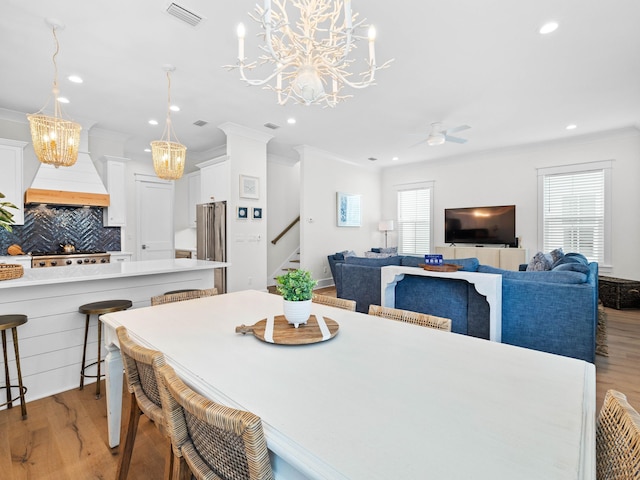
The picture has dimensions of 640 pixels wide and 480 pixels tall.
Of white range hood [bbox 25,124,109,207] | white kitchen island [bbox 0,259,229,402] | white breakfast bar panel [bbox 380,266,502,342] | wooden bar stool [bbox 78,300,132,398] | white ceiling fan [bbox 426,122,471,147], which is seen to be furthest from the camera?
white ceiling fan [bbox 426,122,471,147]

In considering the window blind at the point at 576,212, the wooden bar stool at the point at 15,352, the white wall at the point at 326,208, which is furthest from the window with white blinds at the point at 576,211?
the wooden bar stool at the point at 15,352

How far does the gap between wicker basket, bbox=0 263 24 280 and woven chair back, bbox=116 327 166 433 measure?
1.61 metres

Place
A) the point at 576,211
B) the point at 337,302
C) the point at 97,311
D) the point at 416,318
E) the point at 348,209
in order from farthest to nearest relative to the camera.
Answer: the point at 348,209
the point at 576,211
the point at 97,311
the point at 337,302
the point at 416,318

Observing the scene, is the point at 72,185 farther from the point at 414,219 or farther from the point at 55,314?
the point at 414,219

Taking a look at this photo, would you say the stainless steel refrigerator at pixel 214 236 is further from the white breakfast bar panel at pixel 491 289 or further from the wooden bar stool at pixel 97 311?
the white breakfast bar panel at pixel 491 289

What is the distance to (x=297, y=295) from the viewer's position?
1466 millimetres

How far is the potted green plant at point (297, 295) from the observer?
4.75ft

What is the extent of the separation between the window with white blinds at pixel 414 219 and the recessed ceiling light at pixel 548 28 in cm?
498

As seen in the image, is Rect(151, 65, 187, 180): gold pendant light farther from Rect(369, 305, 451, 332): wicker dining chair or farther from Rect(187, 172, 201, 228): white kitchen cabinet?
Rect(187, 172, 201, 228): white kitchen cabinet

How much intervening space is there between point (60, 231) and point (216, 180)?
8.10ft

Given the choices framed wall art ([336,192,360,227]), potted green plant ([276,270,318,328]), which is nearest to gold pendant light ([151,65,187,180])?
potted green plant ([276,270,318,328])

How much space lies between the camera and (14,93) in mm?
3793

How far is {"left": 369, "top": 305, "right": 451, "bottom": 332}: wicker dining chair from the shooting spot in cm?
159

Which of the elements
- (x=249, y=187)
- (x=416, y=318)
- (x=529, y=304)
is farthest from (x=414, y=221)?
(x=416, y=318)
